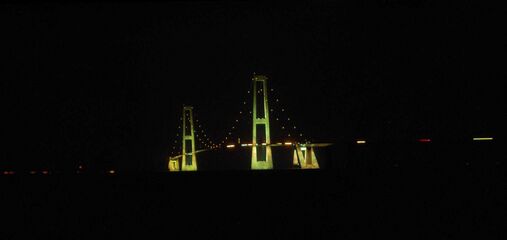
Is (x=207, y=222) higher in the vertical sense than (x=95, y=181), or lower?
lower

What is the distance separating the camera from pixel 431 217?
2.90m

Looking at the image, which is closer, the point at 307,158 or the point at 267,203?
the point at 267,203

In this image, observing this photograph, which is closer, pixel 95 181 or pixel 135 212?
pixel 135 212

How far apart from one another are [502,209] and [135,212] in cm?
226

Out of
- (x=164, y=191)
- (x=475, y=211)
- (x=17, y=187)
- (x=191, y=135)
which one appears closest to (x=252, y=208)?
(x=164, y=191)

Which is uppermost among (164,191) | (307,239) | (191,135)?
(191,135)

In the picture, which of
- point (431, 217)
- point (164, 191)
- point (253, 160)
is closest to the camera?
point (431, 217)

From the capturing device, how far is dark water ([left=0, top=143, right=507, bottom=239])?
9.16 feet

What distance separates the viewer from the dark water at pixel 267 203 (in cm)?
279

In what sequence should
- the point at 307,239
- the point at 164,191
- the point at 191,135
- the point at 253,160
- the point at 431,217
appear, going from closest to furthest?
the point at 307,239 → the point at 431,217 → the point at 164,191 → the point at 253,160 → the point at 191,135

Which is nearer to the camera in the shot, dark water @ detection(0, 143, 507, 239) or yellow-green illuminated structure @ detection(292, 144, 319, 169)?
dark water @ detection(0, 143, 507, 239)

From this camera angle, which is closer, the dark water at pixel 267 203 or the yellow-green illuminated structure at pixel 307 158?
the dark water at pixel 267 203

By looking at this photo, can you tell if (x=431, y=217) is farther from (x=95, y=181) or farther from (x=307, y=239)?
(x=95, y=181)

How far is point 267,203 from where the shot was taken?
9.82 ft
